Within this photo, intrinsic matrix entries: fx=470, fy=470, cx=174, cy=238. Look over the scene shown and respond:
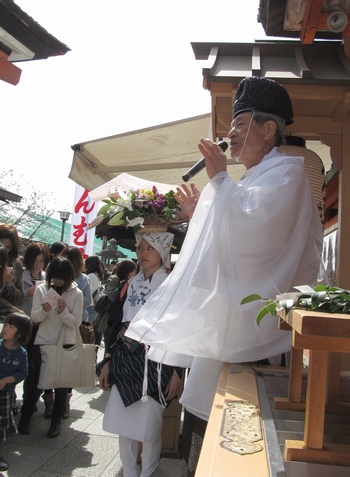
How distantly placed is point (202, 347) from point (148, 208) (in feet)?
5.81

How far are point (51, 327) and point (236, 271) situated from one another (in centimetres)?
319

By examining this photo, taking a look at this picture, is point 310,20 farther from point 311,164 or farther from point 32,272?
point 32,272

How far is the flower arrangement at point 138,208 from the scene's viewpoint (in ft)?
11.2

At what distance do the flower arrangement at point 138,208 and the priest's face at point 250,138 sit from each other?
44.7 inches

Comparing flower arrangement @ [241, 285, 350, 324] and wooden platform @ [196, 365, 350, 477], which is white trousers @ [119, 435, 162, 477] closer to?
wooden platform @ [196, 365, 350, 477]

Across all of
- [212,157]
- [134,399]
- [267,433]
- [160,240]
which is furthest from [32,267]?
[267,433]

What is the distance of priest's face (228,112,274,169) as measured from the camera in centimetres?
237

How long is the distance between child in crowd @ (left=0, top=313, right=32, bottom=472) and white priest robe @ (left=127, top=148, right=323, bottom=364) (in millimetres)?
2283

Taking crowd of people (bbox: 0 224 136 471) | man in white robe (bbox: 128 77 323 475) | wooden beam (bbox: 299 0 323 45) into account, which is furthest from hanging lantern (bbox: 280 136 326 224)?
crowd of people (bbox: 0 224 136 471)

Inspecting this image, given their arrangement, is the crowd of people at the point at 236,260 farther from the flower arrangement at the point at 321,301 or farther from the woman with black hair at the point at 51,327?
the woman with black hair at the point at 51,327

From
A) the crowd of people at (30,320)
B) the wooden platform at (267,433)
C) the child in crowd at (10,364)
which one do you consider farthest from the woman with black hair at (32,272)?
the wooden platform at (267,433)

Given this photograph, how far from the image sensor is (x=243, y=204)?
203 cm

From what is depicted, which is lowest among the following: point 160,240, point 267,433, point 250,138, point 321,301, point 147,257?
point 267,433

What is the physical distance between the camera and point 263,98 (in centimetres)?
238
